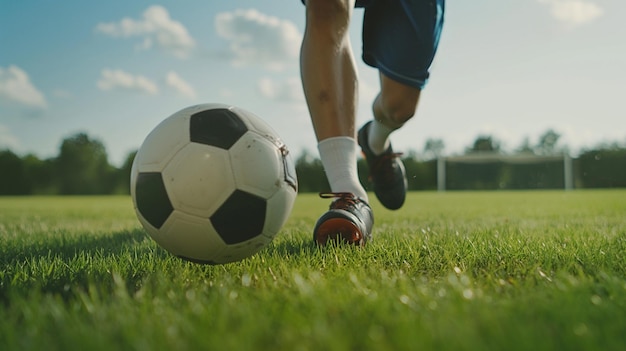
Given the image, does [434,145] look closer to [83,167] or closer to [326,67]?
[83,167]

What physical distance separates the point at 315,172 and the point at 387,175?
88.1 ft

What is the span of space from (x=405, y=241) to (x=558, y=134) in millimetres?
68502

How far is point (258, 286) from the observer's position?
53.1 inches

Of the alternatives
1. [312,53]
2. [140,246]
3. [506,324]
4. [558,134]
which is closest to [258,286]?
[506,324]

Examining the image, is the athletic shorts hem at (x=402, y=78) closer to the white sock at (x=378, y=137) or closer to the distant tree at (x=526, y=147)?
the white sock at (x=378, y=137)

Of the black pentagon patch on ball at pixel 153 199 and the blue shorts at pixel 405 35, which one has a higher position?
the blue shorts at pixel 405 35

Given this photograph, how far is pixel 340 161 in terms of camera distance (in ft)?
8.04

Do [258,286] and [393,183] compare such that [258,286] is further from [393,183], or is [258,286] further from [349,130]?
[393,183]

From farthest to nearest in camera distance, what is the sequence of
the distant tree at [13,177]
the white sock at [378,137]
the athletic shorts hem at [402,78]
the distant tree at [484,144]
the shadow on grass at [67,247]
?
1. the distant tree at [484,144]
2. the distant tree at [13,177]
3. the white sock at [378,137]
4. the athletic shorts hem at [402,78]
5. the shadow on grass at [67,247]

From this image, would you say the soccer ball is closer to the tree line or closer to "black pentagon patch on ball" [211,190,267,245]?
"black pentagon patch on ball" [211,190,267,245]

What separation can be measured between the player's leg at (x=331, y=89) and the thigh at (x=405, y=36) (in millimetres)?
500

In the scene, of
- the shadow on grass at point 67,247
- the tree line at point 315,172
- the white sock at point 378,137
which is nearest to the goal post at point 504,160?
the tree line at point 315,172

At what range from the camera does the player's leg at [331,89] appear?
2410 mm

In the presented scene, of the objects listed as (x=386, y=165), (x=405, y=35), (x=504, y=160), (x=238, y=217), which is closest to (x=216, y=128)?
(x=238, y=217)
